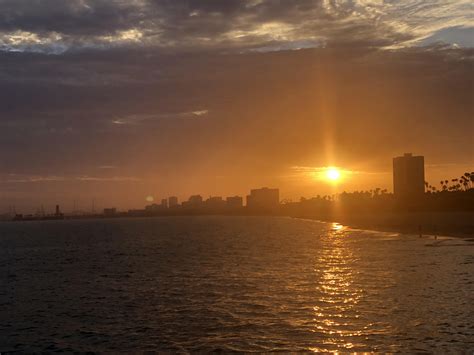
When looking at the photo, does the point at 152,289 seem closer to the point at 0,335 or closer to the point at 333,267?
the point at 0,335

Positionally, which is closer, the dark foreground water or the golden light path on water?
the golden light path on water

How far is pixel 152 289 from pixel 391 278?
21918 millimetres

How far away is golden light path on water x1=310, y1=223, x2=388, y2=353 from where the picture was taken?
93.2 ft

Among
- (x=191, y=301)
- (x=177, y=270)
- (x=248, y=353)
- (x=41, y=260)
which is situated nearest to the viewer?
(x=248, y=353)

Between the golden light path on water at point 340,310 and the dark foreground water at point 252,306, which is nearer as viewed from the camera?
the golden light path on water at point 340,310

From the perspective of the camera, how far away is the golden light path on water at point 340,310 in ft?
93.2

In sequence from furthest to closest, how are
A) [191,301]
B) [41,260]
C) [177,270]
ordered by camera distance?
1. [41,260]
2. [177,270]
3. [191,301]

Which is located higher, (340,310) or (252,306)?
(340,310)

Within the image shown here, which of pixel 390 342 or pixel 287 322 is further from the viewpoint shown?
pixel 287 322

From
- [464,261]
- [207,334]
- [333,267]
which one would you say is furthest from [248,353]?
[464,261]

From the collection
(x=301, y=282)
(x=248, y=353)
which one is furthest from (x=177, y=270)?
(x=248, y=353)

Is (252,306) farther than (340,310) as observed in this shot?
Yes

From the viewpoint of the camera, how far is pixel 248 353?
26.5m

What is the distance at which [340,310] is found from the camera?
3600 centimetres
